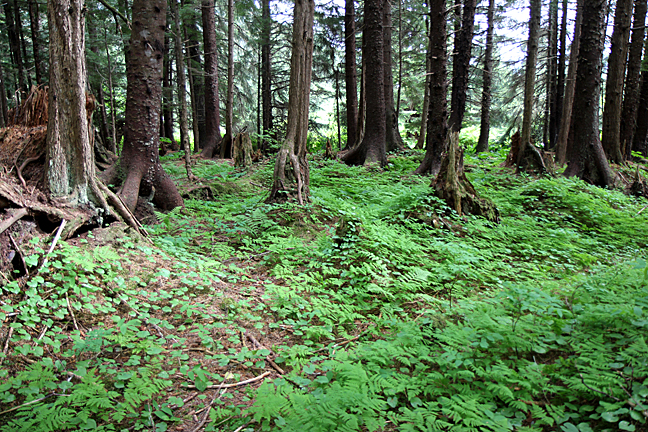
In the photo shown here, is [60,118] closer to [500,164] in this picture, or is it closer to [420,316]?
[420,316]

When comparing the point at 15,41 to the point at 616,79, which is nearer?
the point at 616,79

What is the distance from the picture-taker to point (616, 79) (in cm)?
1134

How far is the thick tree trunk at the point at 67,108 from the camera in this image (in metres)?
4.28

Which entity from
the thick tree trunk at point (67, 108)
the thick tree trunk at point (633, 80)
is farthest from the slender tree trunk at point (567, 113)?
the thick tree trunk at point (67, 108)

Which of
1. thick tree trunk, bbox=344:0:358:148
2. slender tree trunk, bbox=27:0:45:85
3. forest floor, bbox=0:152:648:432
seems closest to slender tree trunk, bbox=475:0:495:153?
thick tree trunk, bbox=344:0:358:148

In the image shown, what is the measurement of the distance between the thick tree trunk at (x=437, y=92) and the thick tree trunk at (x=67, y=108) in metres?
7.18

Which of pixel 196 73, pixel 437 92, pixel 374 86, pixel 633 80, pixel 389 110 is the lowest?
pixel 437 92

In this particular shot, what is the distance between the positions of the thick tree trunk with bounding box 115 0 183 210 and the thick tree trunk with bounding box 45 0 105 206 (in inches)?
71.7

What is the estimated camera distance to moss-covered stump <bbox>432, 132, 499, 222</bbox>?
6.87 m

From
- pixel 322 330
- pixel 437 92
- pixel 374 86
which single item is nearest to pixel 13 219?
pixel 322 330

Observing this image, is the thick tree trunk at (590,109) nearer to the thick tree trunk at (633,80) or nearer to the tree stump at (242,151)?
the thick tree trunk at (633,80)

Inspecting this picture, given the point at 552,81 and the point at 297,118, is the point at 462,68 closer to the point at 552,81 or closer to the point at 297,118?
the point at 297,118

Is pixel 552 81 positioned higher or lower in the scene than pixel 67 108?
higher

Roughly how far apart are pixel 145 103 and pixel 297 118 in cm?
272
